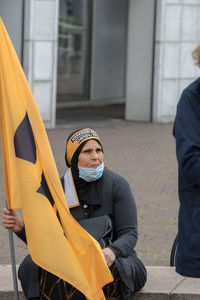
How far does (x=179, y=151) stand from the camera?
3.29m

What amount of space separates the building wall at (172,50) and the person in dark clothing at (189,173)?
1214 cm

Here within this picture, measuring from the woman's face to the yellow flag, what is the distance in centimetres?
42

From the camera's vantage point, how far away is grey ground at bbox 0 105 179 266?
6.40 meters

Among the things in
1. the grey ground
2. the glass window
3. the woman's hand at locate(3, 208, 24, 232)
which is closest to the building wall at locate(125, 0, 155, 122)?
the grey ground

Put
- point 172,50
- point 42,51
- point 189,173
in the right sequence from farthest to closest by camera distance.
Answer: point 172,50 → point 42,51 → point 189,173

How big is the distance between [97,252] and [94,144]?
2.21 feet

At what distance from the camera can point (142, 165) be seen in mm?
10508

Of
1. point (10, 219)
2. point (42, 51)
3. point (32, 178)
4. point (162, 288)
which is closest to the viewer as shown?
point (32, 178)

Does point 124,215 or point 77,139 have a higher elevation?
point 77,139

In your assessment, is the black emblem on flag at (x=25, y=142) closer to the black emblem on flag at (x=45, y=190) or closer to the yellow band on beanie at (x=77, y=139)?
the black emblem on flag at (x=45, y=190)

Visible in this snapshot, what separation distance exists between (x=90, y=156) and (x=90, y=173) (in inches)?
4.2

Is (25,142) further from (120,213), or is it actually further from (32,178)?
(120,213)

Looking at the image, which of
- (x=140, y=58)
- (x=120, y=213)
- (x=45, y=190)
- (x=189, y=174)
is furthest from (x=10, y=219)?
(x=140, y=58)

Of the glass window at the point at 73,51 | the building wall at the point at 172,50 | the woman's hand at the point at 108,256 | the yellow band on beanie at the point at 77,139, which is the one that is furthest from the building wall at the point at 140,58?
the woman's hand at the point at 108,256
